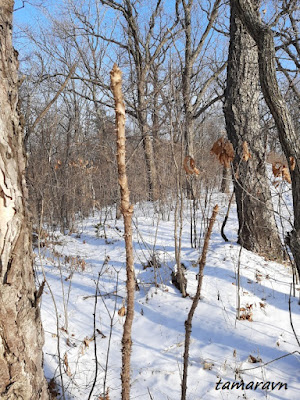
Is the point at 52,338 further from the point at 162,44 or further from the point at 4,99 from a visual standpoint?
the point at 162,44

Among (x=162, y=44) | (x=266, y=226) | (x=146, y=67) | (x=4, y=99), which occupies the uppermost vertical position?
(x=162, y=44)

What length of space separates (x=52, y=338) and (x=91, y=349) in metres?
0.38

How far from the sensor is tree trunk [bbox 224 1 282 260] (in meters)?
4.51

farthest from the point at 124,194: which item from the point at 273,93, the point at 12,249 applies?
the point at 273,93

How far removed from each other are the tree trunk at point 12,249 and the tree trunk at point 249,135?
3.80 metres

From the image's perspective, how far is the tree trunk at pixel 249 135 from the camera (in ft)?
14.8

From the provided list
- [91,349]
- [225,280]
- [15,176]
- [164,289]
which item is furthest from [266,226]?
[15,176]

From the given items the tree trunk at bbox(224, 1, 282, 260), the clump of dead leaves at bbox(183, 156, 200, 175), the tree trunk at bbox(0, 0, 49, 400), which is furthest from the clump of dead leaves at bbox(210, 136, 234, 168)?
the tree trunk at bbox(0, 0, 49, 400)

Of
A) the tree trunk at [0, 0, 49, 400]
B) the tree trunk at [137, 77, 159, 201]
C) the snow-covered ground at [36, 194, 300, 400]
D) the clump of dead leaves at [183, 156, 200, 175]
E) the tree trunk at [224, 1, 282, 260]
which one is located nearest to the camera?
the tree trunk at [0, 0, 49, 400]

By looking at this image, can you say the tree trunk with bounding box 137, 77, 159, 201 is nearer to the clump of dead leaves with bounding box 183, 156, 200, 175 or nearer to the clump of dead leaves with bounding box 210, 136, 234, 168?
the clump of dead leaves with bounding box 183, 156, 200, 175

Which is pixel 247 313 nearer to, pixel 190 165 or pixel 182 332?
pixel 182 332

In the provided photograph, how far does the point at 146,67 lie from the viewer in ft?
32.0

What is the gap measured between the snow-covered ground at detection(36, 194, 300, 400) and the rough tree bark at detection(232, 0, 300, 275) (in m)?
0.85

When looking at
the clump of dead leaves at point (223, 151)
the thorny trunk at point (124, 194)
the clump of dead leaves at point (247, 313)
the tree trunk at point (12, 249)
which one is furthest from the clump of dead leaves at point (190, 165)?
the thorny trunk at point (124, 194)
